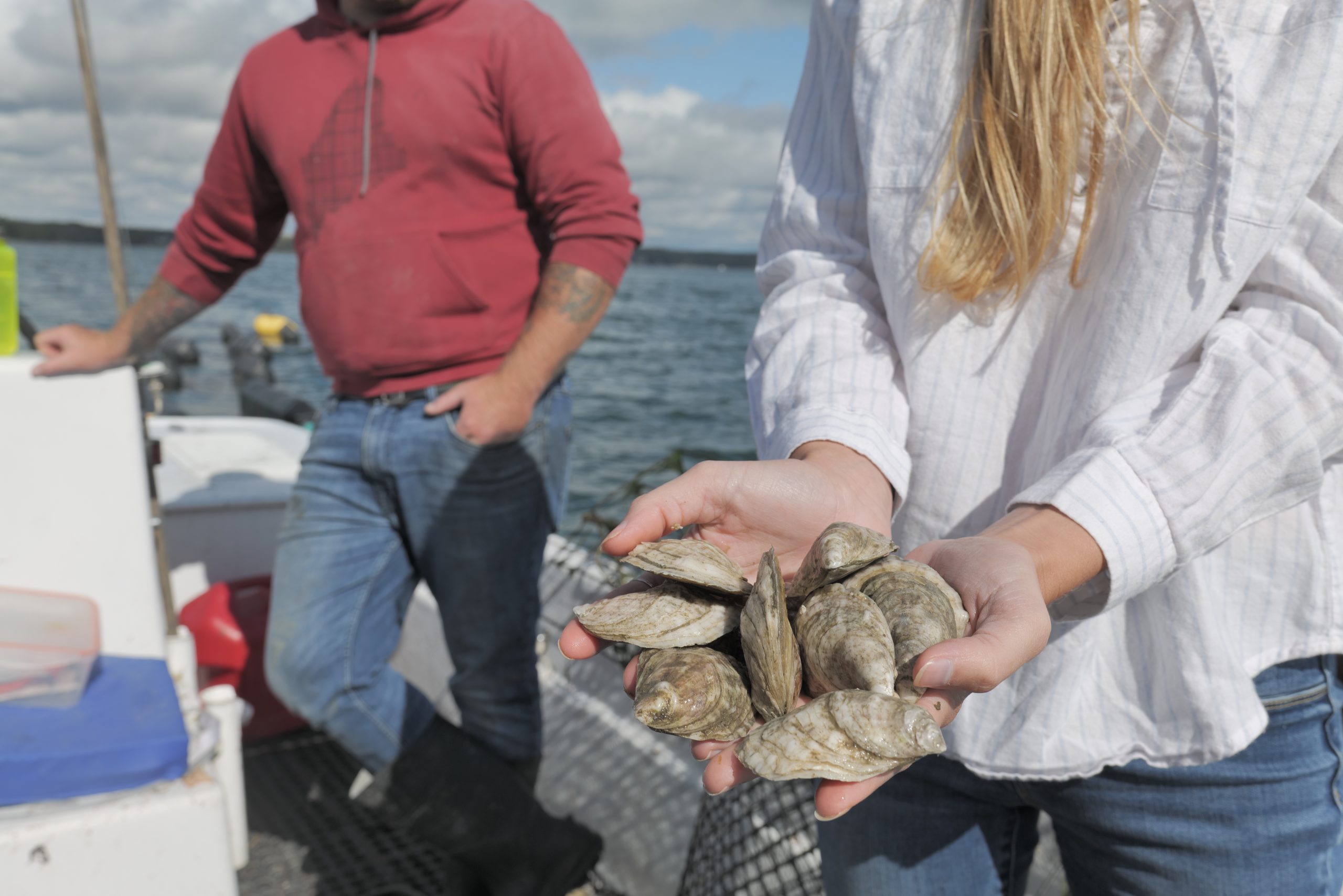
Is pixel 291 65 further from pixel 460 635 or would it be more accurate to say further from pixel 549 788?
pixel 549 788

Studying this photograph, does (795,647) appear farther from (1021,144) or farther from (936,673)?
(1021,144)

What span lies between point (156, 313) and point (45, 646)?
1.17 m

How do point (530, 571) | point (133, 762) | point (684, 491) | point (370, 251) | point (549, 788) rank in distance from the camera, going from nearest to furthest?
1. point (684, 491)
2. point (133, 762)
3. point (370, 251)
4. point (530, 571)
5. point (549, 788)

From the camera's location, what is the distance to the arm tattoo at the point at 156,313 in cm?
300

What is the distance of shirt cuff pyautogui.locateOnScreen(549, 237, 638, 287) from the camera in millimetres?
2641

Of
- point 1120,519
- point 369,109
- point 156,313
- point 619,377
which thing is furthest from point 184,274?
point 619,377

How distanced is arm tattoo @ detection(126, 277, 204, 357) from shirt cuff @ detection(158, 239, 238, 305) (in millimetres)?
14

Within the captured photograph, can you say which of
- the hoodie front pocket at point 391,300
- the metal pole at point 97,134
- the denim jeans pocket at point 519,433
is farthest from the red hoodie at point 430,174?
the metal pole at point 97,134

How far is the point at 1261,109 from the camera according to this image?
1.13 meters

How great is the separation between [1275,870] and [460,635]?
2.00 m

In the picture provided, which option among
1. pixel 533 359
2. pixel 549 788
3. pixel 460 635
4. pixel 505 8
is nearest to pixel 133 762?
pixel 460 635

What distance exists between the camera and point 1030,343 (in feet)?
4.47

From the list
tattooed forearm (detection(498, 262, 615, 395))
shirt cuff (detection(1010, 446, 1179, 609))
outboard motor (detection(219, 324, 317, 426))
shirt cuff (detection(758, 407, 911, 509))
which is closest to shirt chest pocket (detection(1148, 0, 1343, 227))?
shirt cuff (detection(1010, 446, 1179, 609))

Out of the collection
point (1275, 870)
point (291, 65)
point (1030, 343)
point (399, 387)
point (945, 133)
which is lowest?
point (1275, 870)
